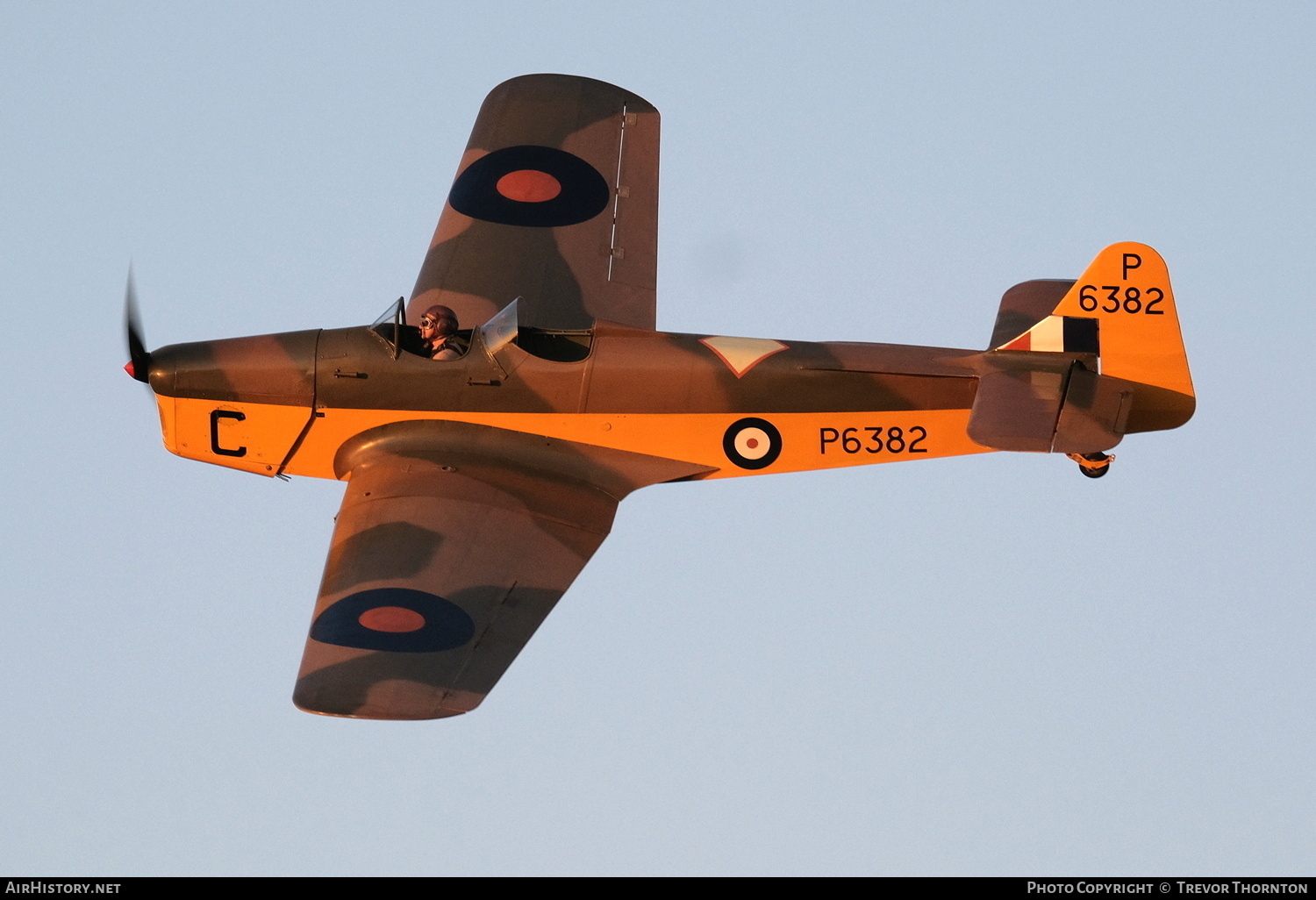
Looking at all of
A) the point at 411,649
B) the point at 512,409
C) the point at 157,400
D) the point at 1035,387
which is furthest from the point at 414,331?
the point at 1035,387

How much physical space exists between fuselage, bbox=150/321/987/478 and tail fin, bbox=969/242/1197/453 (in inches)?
23.1

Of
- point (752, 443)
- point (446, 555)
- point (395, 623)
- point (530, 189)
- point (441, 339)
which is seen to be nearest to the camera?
point (395, 623)

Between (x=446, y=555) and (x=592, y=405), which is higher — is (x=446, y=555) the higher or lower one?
the lower one

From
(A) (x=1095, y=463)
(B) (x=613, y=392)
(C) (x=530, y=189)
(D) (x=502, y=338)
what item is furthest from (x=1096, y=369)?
(C) (x=530, y=189)

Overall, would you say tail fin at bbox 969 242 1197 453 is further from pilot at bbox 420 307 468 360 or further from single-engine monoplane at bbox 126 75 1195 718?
pilot at bbox 420 307 468 360

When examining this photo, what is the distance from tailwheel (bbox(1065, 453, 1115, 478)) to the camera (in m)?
19.1

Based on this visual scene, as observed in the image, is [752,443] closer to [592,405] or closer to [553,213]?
[592,405]

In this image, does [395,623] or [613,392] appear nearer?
[395,623]

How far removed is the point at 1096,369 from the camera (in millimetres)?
18641

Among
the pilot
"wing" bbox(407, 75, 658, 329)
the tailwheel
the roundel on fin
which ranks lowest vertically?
the roundel on fin

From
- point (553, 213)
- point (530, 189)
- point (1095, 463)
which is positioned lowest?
point (1095, 463)

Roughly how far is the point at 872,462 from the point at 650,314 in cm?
277

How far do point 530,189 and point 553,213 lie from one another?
0.44 m

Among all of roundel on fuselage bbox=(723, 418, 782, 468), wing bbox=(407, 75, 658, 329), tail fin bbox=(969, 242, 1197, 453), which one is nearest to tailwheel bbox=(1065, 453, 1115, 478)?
tail fin bbox=(969, 242, 1197, 453)
